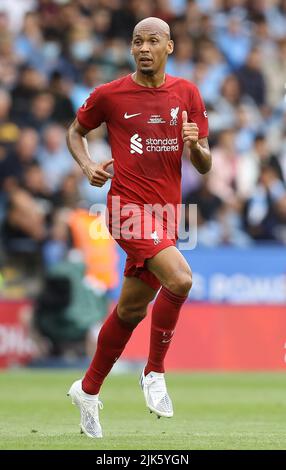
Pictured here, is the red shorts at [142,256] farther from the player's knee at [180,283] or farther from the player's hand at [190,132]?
the player's hand at [190,132]

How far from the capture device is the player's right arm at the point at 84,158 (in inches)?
315

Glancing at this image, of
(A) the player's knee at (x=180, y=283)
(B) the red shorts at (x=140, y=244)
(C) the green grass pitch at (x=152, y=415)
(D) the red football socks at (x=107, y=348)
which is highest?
(B) the red shorts at (x=140, y=244)

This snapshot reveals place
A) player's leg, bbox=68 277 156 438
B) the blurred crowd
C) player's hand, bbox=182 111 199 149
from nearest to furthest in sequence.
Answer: player's hand, bbox=182 111 199 149 < player's leg, bbox=68 277 156 438 < the blurred crowd

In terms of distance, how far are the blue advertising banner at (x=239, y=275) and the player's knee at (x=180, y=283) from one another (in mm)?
7427

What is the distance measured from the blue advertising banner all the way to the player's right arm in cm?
686

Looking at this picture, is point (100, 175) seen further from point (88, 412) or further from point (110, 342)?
point (88, 412)

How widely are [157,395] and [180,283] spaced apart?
83 centimetres

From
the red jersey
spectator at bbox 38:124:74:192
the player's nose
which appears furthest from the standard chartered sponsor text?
spectator at bbox 38:124:74:192

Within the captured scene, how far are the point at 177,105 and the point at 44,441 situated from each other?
2.50m

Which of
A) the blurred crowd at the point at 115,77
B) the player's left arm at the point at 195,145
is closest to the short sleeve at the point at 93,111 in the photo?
the player's left arm at the point at 195,145

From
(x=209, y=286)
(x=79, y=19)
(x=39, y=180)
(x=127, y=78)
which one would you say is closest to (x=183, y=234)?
(x=209, y=286)

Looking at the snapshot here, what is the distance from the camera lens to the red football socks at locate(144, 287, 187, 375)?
26.2ft

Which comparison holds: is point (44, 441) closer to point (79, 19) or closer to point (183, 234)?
point (183, 234)

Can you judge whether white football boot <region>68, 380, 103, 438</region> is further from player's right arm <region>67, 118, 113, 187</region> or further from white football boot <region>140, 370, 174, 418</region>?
player's right arm <region>67, 118, 113, 187</region>
